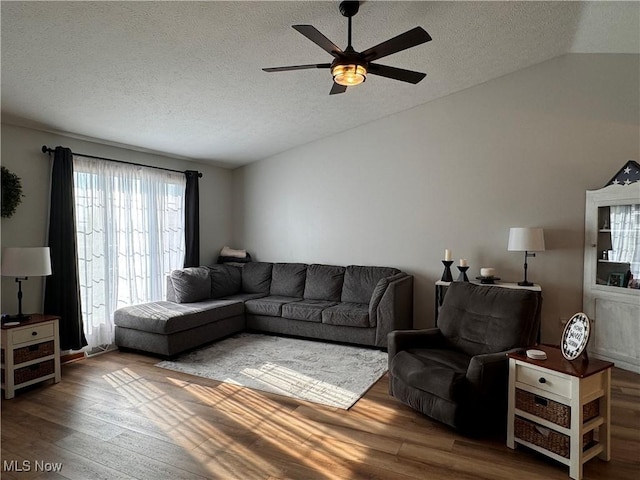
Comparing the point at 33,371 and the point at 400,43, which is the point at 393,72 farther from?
the point at 33,371

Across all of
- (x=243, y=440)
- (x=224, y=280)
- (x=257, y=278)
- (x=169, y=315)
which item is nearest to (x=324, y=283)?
(x=257, y=278)

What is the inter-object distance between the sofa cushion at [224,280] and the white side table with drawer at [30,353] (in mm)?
2033

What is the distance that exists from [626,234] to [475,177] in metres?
1.61

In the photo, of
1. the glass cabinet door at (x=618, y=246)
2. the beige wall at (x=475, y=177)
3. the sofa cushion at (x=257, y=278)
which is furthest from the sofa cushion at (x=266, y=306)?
the glass cabinet door at (x=618, y=246)

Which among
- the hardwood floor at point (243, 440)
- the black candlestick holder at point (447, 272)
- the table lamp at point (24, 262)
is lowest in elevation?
the hardwood floor at point (243, 440)

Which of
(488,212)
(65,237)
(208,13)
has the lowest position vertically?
(65,237)

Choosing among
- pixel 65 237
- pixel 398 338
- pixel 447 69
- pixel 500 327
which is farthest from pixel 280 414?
pixel 447 69

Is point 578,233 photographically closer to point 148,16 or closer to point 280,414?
point 280,414

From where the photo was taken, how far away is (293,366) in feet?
12.9

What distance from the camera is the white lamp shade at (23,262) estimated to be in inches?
128

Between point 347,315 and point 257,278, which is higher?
point 257,278

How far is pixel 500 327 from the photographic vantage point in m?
2.87

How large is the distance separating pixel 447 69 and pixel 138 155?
386 centimetres

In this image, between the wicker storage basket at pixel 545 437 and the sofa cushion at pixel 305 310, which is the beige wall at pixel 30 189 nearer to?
the sofa cushion at pixel 305 310
